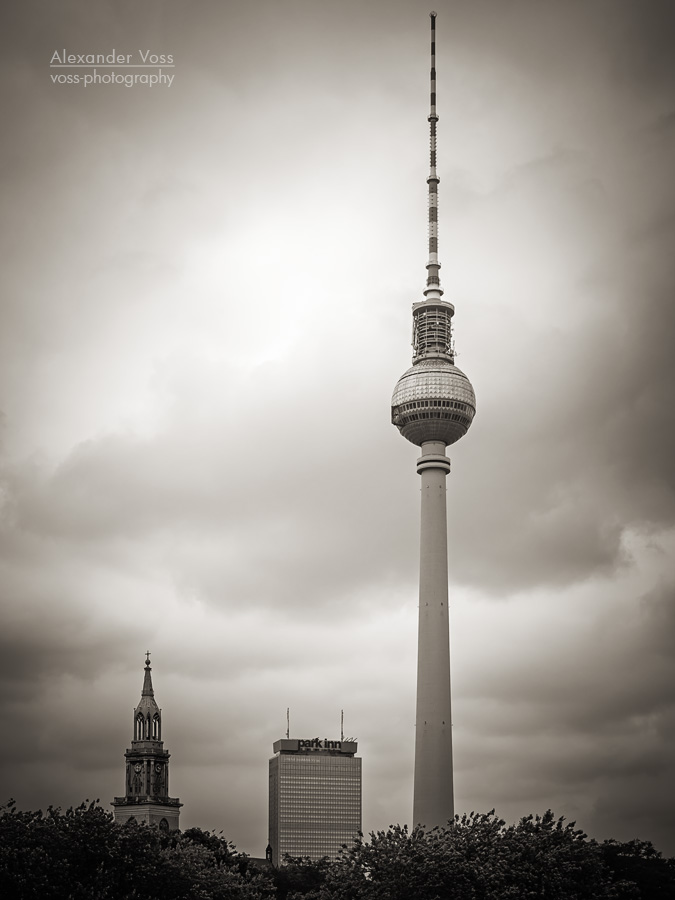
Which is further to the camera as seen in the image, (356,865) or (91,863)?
(356,865)

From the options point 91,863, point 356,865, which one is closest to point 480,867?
point 356,865

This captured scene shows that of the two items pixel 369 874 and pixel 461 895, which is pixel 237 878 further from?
pixel 461 895

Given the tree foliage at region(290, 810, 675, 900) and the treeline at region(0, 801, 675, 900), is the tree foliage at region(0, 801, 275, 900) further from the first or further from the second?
the tree foliage at region(290, 810, 675, 900)

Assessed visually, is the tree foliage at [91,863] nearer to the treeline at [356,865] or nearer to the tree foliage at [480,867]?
the treeline at [356,865]

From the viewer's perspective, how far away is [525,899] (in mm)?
150500

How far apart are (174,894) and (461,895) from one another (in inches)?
1233

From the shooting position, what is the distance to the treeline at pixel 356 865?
474 feet

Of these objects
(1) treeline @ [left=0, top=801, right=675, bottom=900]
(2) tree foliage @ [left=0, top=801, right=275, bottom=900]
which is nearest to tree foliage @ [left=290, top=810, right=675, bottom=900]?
(1) treeline @ [left=0, top=801, right=675, bottom=900]

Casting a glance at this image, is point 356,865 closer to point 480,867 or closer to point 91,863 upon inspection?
point 480,867

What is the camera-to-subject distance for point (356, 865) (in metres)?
162

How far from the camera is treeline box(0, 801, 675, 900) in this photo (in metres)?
144

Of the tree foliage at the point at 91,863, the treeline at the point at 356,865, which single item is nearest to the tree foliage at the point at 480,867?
the treeline at the point at 356,865

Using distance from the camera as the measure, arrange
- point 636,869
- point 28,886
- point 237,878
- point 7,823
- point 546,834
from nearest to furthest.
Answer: point 28,886, point 7,823, point 546,834, point 237,878, point 636,869

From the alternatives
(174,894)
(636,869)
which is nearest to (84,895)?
(174,894)
